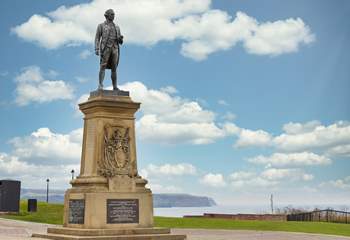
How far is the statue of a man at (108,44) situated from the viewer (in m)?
21.7

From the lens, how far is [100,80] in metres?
21.5

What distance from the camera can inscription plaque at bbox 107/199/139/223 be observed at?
19844mm

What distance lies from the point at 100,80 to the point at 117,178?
11.1 ft

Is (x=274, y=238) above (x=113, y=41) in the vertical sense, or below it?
below

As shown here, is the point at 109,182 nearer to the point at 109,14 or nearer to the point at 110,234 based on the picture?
the point at 110,234

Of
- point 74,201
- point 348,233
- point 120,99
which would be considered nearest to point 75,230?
point 74,201

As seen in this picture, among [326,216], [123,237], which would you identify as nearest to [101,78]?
[123,237]

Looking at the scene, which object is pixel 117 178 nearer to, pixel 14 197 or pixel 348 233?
pixel 348 233

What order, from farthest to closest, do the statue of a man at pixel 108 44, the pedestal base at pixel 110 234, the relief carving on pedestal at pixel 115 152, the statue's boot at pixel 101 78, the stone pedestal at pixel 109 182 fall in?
the statue of a man at pixel 108 44 < the statue's boot at pixel 101 78 < the relief carving on pedestal at pixel 115 152 < the stone pedestal at pixel 109 182 < the pedestal base at pixel 110 234

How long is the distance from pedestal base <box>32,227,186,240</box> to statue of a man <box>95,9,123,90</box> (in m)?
4.85

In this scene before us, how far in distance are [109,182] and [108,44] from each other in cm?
469

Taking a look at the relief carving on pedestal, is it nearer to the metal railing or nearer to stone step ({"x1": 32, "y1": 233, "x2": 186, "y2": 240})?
stone step ({"x1": 32, "y1": 233, "x2": 186, "y2": 240})

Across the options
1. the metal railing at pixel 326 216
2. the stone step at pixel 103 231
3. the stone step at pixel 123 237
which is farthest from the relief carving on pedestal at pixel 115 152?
the metal railing at pixel 326 216

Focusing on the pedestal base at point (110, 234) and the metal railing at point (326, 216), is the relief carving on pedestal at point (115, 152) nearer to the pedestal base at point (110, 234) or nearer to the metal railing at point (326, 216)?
the pedestal base at point (110, 234)
